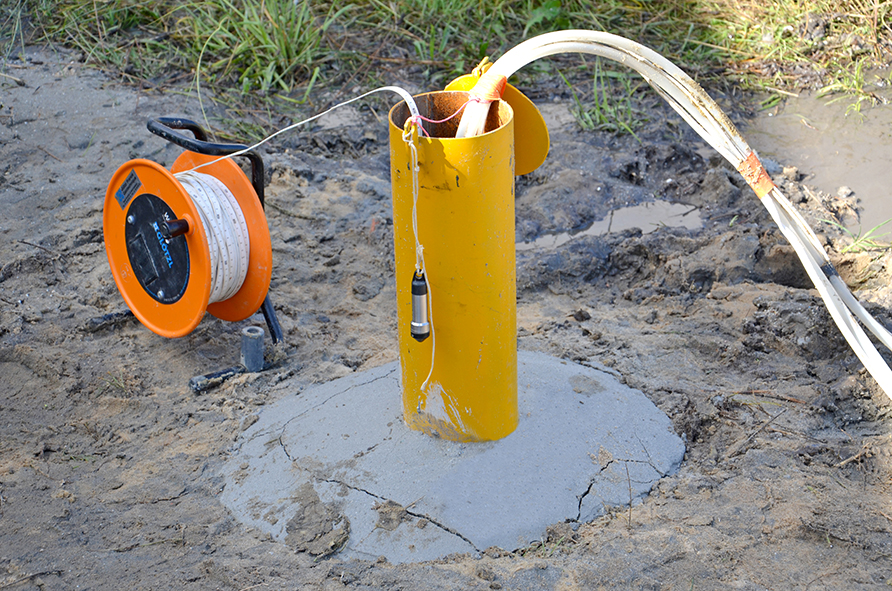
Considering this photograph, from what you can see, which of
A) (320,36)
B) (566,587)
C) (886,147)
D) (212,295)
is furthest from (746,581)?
(320,36)

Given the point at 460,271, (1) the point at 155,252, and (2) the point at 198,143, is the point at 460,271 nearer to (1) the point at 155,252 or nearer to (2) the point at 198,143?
(2) the point at 198,143

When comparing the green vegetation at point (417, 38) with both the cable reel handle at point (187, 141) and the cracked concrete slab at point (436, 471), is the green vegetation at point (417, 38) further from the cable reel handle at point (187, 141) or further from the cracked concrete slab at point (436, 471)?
the cracked concrete slab at point (436, 471)

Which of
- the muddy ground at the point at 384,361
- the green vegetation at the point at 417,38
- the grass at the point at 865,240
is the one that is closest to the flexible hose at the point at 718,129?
the muddy ground at the point at 384,361

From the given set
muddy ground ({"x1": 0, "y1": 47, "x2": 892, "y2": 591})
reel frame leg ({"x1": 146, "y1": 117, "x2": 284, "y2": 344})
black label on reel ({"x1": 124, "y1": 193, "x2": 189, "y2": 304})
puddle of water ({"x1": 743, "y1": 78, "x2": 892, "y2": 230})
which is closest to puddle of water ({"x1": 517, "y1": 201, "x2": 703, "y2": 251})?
muddy ground ({"x1": 0, "y1": 47, "x2": 892, "y2": 591})

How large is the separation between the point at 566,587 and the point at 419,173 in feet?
4.29

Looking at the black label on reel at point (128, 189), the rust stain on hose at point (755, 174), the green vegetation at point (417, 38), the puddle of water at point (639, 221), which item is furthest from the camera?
the green vegetation at point (417, 38)

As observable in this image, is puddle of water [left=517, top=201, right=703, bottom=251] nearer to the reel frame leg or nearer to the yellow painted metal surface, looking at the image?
the reel frame leg

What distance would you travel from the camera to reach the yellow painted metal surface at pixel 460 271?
228 centimetres

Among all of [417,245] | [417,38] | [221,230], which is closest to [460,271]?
[417,245]

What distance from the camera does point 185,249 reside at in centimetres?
337

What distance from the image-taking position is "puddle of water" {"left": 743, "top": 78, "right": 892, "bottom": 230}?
15.8 ft

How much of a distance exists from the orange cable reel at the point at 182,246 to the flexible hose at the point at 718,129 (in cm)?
147

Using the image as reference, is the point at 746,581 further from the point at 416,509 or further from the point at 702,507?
the point at 416,509

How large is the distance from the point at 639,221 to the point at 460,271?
2.60 metres
